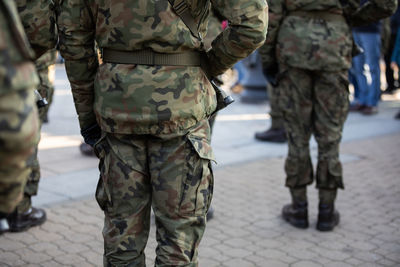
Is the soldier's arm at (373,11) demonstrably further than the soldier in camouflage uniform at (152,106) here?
Yes

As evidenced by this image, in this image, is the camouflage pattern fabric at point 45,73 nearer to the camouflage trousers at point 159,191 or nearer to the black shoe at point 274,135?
the camouflage trousers at point 159,191

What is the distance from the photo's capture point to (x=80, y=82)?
289 centimetres

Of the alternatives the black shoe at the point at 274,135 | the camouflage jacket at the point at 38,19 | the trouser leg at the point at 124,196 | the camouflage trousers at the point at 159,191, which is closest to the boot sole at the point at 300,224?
the camouflage trousers at the point at 159,191

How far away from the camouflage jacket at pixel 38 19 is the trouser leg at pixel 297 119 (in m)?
1.93

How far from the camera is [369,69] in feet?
32.0

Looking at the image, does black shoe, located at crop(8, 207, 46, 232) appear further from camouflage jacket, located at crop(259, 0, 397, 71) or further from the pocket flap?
camouflage jacket, located at crop(259, 0, 397, 71)

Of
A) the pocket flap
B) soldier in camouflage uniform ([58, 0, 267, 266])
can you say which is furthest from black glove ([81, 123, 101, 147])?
the pocket flap

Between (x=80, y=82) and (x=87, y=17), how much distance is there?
34 cm

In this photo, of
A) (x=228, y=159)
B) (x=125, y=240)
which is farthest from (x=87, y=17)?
(x=228, y=159)

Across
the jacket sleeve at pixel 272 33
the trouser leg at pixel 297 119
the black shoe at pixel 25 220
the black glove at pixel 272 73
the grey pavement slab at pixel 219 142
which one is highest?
the jacket sleeve at pixel 272 33

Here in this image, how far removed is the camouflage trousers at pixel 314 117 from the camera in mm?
4355

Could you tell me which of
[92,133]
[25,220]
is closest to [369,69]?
[25,220]

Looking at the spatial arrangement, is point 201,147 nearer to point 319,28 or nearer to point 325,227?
point 319,28

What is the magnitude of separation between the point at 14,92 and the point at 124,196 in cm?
113
